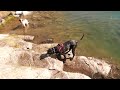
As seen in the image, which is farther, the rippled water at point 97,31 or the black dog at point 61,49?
the rippled water at point 97,31

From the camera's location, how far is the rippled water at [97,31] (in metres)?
21.9

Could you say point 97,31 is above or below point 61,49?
below

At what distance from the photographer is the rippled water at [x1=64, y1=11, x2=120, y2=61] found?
71.9 ft

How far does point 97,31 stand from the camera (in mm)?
27359

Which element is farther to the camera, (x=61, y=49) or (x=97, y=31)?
(x=97, y=31)

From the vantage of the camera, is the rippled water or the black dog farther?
the rippled water

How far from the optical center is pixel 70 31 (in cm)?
2723
